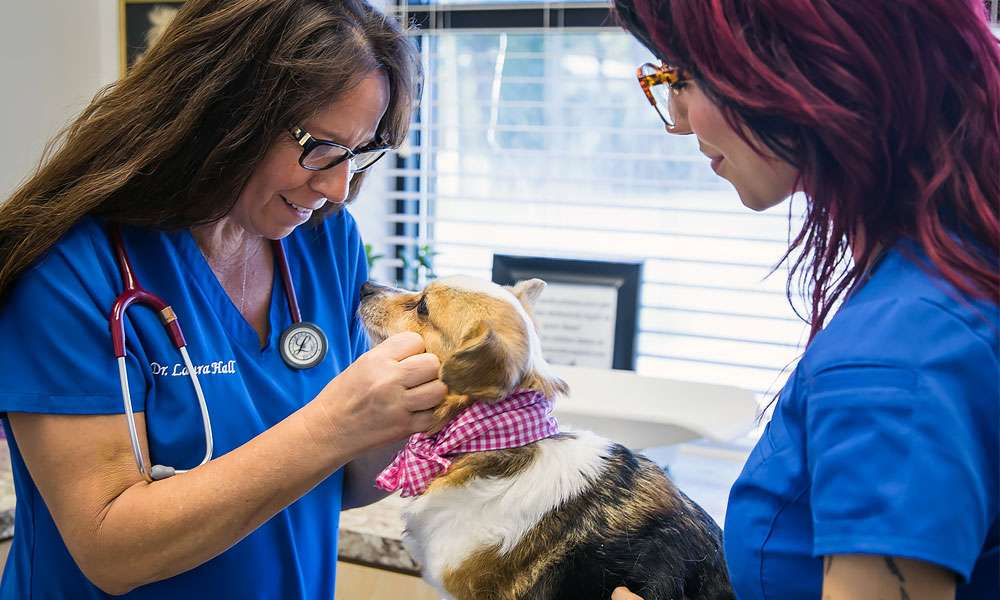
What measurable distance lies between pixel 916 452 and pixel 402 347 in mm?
602

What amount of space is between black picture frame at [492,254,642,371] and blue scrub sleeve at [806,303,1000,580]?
5.00ft

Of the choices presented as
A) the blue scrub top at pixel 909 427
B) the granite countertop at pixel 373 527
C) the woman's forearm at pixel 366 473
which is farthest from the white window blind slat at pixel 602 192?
the blue scrub top at pixel 909 427

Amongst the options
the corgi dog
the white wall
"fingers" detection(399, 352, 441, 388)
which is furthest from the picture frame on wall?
"fingers" detection(399, 352, 441, 388)

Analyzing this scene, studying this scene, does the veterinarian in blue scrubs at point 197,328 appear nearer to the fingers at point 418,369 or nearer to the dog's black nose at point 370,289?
the fingers at point 418,369

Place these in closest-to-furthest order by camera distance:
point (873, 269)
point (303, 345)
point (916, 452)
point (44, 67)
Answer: point (916, 452) → point (873, 269) → point (303, 345) → point (44, 67)

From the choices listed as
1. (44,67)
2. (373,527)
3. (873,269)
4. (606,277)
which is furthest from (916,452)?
(44,67)

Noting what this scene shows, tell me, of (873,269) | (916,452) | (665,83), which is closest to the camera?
(916,452)

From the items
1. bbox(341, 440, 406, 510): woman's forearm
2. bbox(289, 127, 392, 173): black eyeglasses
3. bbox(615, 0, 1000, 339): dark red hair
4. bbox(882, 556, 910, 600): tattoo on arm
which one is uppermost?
bbox(615, 0, 1000, 339): dark red hair

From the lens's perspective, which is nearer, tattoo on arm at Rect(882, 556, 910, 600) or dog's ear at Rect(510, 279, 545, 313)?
tattoo on arm at Rect(882, 556, 910, 600)

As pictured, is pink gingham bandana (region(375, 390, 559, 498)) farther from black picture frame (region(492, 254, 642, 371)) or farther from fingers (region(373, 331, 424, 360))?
black picture frame (region(492, 254, 642, 371))

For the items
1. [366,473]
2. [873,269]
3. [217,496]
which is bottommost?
[366,473]

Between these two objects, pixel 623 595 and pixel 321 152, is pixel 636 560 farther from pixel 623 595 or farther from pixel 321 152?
pixel 321 152

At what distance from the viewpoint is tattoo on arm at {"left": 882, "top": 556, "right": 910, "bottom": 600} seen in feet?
1.90

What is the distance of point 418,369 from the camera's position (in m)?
0.98
